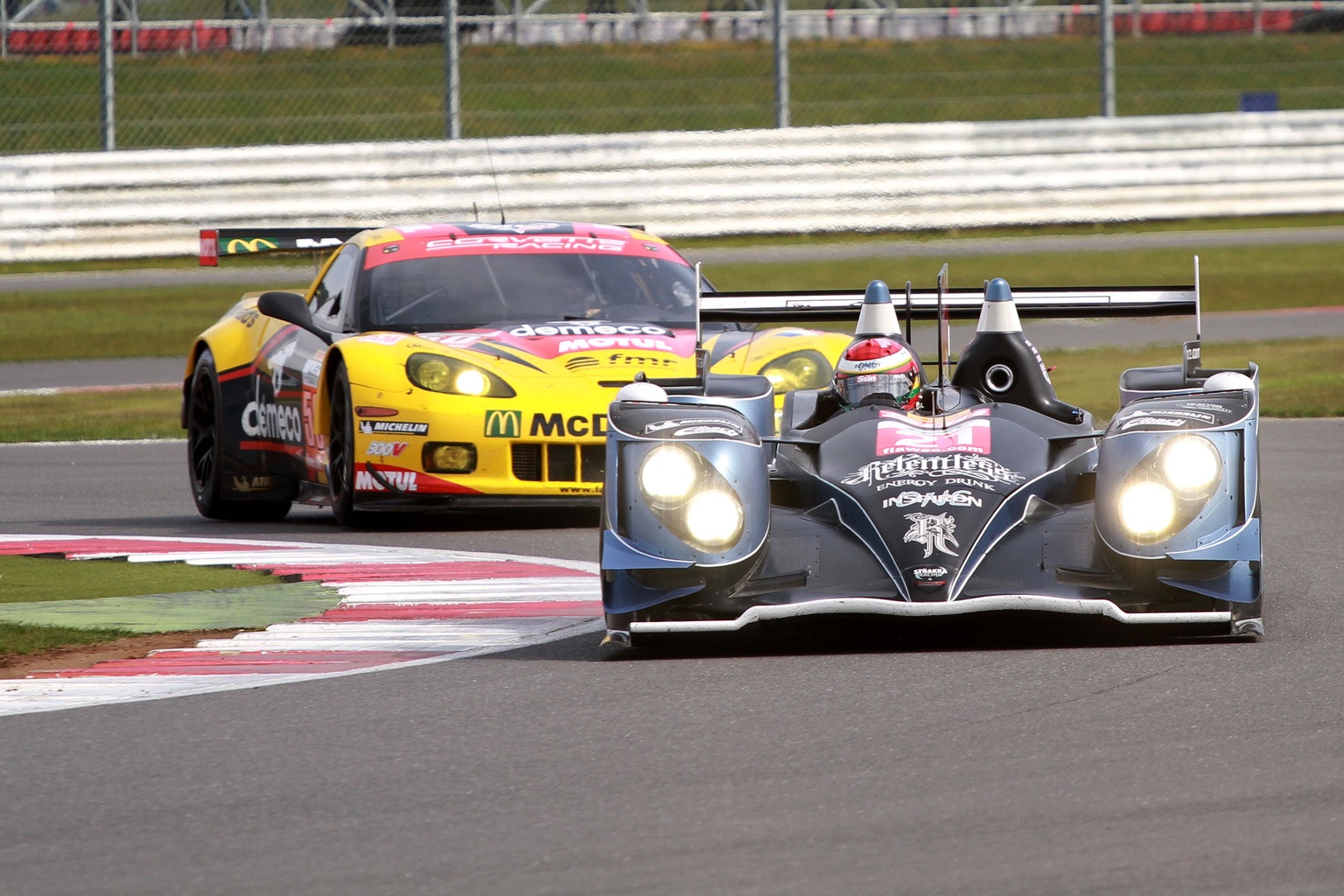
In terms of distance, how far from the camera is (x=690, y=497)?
5984 millimetres

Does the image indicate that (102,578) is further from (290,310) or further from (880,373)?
(880,373)

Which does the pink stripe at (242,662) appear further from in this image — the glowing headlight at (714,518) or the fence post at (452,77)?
the fence post at (452,77)

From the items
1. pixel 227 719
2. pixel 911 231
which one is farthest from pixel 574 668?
pixel 911 231

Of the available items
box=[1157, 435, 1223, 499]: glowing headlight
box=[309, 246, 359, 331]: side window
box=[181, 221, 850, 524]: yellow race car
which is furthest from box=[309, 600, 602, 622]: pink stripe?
box=[309, 246, 359, 331]: side window

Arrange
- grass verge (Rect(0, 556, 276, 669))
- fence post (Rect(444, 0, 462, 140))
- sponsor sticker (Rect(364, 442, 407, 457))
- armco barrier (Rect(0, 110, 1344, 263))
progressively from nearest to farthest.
→ grass verge (Rect(0, 556, 276, 669)), sponsor sticker (Rect(364, 442, 407, 457)), fence post (Rect(444, 0, 462, 140)), armco barrier (Rect(0, 110, 1344, 263))

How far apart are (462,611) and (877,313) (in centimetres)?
154

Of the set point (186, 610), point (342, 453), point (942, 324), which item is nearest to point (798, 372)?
point (342, 453)

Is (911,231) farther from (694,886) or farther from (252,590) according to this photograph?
(694,886)

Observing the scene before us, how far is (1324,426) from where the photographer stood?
1277 centimetres

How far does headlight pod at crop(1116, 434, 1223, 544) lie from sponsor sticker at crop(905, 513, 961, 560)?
424 mm

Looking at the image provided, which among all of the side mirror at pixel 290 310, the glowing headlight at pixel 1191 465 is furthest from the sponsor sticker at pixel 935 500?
the side mirror at pixel 290 310

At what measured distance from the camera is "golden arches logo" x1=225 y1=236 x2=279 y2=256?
10359 millimetres

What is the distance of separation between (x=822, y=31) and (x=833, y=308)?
15.5 metres

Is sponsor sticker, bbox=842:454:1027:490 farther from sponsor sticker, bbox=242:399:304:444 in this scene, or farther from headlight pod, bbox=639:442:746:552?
sponsor sticker, bbox=242:399:304:444
